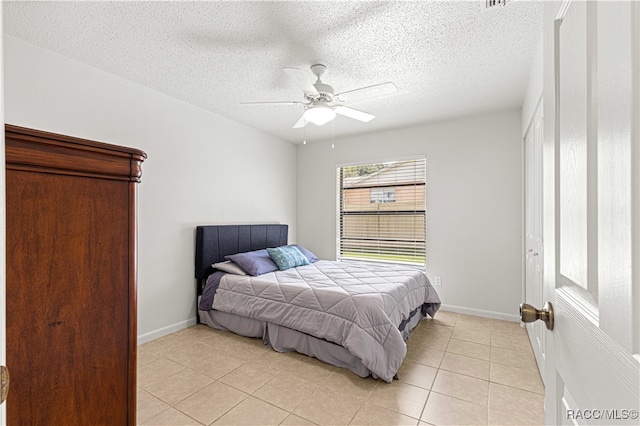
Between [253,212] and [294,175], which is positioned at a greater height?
[294,175]

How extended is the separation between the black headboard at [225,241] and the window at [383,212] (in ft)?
3.92

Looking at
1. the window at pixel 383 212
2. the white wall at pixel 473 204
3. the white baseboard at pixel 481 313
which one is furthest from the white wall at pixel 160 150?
the white baseboard at pixel 481 313

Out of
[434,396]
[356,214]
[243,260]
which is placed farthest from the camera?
[356,214]

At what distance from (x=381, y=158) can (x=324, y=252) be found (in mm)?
1708

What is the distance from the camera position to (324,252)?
489 centimetres

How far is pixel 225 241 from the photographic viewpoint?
3676mm

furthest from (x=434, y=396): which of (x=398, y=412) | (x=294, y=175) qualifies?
(x=294, y=175)

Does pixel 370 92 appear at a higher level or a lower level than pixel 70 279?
higher

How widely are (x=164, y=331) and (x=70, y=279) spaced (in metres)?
2.81

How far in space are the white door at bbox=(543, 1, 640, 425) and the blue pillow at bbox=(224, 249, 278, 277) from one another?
282 centimetres

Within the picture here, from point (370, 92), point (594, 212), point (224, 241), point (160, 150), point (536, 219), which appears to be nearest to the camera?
point (594, 212)

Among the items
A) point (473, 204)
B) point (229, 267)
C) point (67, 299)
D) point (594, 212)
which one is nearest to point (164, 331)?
point (229, 267)

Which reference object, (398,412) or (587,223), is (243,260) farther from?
(587,223)

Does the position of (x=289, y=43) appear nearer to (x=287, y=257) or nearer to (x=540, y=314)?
(x=540, y=314)
